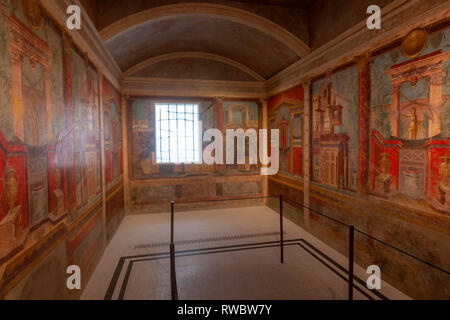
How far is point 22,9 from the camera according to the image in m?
2.23

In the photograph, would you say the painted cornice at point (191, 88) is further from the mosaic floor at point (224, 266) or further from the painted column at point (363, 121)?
the painted column at point (363, 121)

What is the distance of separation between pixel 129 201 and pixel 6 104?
6.18 meters

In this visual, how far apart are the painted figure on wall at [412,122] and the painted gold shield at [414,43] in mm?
66

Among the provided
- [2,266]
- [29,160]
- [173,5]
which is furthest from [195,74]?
[2,266]

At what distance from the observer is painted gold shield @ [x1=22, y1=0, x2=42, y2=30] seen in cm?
229

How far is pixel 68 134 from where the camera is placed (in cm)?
329

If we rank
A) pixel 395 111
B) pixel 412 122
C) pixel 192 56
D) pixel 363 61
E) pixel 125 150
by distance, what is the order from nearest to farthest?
pixel 412 122 → pixel 395 111 → pixel 363 61 → pixel 125 150 → pixel 192 56

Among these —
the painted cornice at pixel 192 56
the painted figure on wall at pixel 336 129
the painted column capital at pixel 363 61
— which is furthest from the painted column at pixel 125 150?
the painted column capital at pixel 363 61

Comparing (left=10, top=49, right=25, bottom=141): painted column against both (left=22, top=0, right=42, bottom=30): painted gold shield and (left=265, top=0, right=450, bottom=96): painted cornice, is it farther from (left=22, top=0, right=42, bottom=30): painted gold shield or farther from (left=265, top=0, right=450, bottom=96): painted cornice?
(left=265, top=0, right=450, bottom=96): painted cornice

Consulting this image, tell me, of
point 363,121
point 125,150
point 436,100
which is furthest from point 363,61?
point 125,150

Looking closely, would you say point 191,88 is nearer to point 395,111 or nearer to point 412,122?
point 395,111

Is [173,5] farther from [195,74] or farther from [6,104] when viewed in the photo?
[6,104]

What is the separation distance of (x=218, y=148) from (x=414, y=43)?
5917mm

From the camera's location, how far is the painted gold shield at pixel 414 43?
10.7ft
